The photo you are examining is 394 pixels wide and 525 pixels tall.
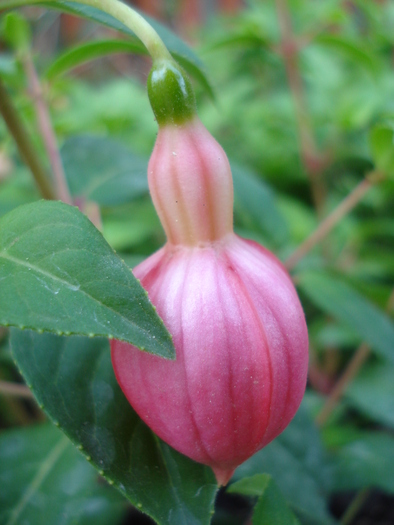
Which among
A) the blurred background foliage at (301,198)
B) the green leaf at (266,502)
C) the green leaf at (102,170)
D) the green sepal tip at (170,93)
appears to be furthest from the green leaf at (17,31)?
the green leaf at (266,502)

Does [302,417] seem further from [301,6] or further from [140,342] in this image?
[301,6]

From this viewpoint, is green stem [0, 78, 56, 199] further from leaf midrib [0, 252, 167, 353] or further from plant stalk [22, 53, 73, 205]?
leaf midrib [0, 252, 167, 353]

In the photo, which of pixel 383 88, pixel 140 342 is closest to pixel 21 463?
pixel 140 342

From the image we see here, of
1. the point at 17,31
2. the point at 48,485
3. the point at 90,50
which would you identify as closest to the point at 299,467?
the point at 48,485

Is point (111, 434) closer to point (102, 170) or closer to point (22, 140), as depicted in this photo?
point (22, 140)

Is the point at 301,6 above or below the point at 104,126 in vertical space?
above
